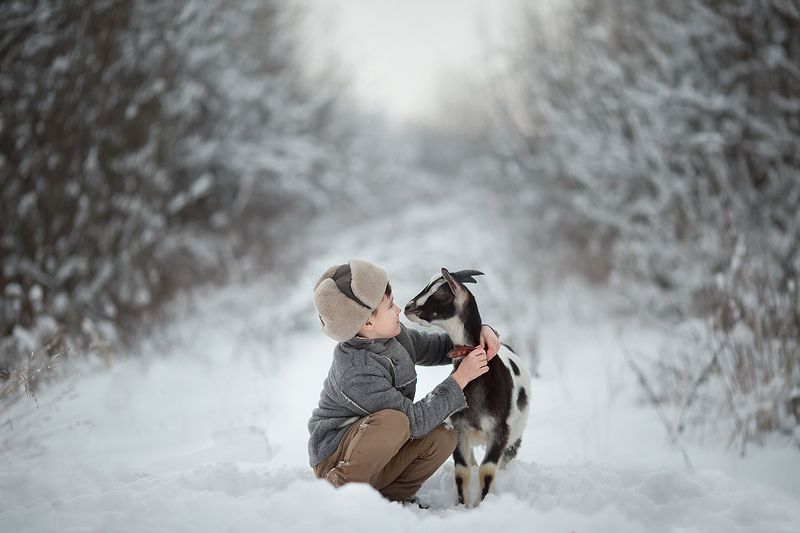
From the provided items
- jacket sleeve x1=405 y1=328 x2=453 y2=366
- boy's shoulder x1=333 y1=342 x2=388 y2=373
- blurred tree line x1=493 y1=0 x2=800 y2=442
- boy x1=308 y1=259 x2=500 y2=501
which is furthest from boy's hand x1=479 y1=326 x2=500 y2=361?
blurred tree line x1=493 y1=0 x2=800 y2=442

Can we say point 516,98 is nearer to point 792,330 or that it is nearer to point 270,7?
point 270,7

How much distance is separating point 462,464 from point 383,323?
635mm

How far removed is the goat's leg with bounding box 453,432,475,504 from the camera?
2281mm

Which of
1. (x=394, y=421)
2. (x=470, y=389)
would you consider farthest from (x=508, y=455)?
(x=394, y=421)

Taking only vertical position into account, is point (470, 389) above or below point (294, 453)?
above

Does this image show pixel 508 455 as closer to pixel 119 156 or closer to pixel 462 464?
pixel 462 464

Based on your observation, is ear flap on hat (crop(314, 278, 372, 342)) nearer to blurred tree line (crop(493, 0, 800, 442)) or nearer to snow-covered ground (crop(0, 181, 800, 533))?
snow-covered ground (crop(0, 181, 800, 533))

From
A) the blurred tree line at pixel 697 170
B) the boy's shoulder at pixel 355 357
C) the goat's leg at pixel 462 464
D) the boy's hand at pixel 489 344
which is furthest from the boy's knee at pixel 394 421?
the blurred tree line at pixel 697 170

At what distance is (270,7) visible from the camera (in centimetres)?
1030

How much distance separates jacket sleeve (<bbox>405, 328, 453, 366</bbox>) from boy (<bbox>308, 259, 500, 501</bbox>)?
7.6 inches

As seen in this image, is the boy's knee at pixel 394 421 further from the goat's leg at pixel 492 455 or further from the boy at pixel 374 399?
the goat's leg at pixel 492 455

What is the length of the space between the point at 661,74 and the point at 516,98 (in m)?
3.78

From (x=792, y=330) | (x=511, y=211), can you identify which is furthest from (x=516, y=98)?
(x=792, y=330)

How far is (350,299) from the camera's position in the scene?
7.00 ft
